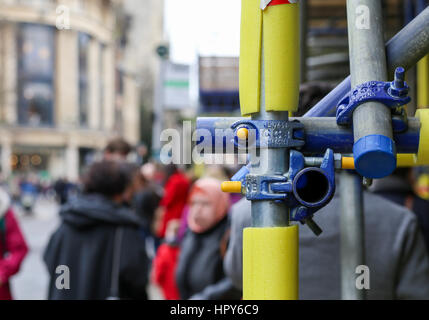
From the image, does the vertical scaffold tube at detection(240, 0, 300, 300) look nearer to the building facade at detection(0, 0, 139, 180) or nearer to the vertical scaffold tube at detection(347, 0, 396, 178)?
the vertical scaffold tube at detection(347, 0, 396, 178)

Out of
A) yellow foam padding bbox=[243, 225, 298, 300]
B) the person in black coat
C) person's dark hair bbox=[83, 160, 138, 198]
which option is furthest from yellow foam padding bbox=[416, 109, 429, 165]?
Result: person's dark hair bbox=[83, 160, 138, 198]

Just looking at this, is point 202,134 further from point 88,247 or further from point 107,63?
point 107,63

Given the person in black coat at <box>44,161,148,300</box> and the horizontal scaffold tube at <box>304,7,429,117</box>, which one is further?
the person in black coat at <box>44,161,148,300</box>

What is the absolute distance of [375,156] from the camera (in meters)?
0.86

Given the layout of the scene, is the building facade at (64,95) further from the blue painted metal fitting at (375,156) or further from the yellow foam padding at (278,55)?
the blue painted metal fitting at (375,156)

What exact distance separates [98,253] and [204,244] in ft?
2.16

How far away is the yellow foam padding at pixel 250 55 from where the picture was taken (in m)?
0.97

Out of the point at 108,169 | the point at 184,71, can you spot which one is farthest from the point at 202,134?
the point at 184,71

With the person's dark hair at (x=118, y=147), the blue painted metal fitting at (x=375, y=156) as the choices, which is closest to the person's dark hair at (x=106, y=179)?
the person's dark hair at (x=118, y=147)

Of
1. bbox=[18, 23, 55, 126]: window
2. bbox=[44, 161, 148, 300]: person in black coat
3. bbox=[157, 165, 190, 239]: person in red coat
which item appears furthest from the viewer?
bbox=[18, 23, 55, 126]: window

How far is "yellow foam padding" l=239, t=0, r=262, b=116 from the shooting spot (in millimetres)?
972

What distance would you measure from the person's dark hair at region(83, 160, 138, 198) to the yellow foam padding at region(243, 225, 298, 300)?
2.56 meters

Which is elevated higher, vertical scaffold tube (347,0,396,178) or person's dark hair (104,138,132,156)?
person's dark hair (104,138,132,156)

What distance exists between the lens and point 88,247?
3131mm
